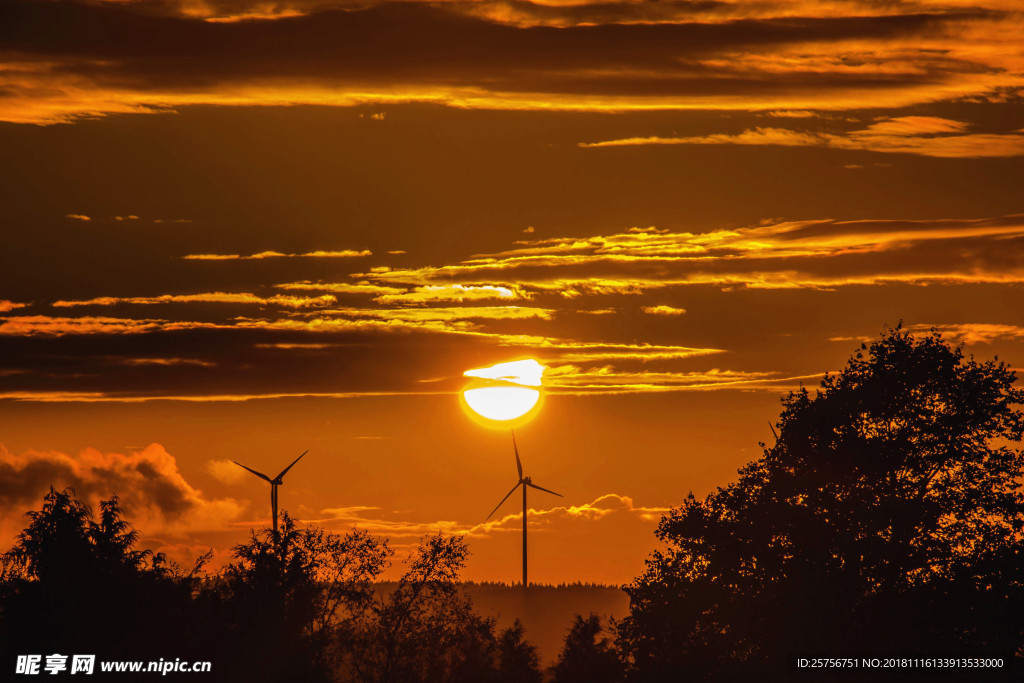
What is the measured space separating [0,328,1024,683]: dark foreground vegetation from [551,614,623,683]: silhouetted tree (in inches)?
1229

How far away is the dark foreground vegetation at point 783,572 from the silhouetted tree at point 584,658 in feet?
102

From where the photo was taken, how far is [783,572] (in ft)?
264

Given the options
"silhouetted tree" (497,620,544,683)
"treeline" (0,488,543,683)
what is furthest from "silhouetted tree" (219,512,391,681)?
"silhouetted tree" (497,620,544,683)

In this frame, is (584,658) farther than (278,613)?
Yes

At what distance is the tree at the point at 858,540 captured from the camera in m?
75.6

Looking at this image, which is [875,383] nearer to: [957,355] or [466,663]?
[957,355]

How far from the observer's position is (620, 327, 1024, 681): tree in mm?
75562

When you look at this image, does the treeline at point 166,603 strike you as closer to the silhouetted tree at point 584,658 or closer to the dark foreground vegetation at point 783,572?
the dark foreground vegetation at point 783,572

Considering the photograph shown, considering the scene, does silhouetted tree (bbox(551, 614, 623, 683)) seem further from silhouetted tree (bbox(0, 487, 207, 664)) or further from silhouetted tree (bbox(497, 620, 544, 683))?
silhouetted tree (bbox(0, 487, 207, 664))

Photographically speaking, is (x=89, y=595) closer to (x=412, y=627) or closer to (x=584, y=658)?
(x=412, y=627)

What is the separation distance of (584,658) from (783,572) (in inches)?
2004

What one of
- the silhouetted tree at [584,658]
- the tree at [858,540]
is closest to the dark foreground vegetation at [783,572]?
the tree at [858,540]

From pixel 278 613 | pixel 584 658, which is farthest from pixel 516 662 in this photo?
pixel 278 613

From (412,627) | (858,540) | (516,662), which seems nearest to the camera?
(858,540)
